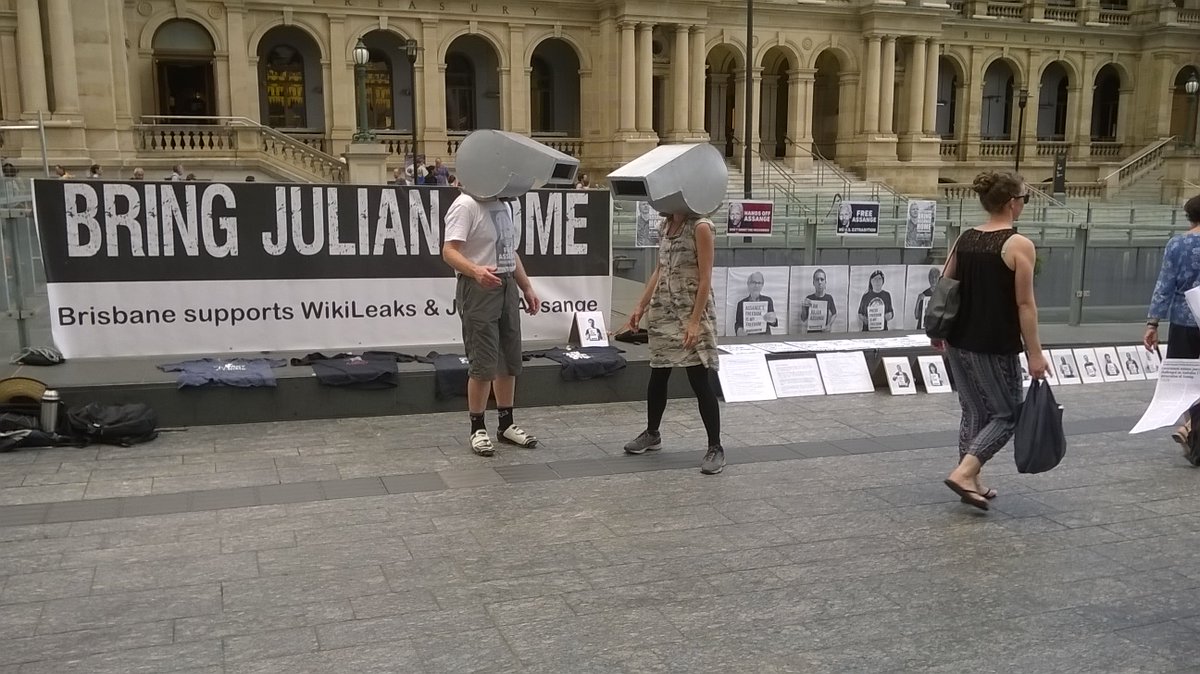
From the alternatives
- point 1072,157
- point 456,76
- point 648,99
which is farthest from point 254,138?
point 1072,157

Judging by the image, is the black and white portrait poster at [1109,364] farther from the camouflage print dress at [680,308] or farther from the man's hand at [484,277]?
the man's hand at [484,277]

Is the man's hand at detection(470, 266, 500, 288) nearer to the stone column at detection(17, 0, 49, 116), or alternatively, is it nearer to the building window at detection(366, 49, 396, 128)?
the stone column at detection(17, 0, 49, 116)

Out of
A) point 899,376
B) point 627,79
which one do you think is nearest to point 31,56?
point 627,79

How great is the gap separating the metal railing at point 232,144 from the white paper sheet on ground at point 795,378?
2162 centimetres

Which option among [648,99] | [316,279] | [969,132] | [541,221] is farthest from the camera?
[969,132]

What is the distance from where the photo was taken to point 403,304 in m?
9.05

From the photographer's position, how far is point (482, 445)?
6.86m

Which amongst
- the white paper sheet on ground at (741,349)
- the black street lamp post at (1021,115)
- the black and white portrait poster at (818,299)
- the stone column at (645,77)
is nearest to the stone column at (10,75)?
the stone column at (645,77)

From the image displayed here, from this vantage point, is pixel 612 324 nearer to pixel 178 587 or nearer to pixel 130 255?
pixel 130 255

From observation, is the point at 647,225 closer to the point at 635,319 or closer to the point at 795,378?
the point at 795,378

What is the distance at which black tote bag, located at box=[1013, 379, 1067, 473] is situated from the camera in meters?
5.37

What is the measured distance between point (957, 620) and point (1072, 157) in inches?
1941

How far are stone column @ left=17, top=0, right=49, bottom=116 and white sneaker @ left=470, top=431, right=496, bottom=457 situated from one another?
2497cm

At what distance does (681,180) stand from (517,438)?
229 centimetres
